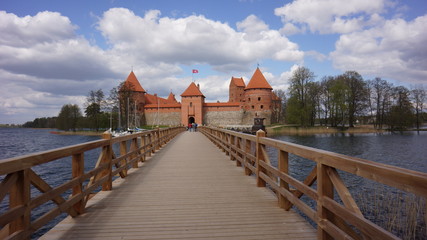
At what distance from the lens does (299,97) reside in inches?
1683

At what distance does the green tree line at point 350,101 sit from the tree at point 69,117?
141 ft

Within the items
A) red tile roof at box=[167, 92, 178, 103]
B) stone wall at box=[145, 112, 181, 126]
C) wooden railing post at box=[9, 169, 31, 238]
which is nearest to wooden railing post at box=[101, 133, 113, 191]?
wooden railing post at box=[9, 169, 31, 238]

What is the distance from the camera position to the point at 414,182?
1.49 m

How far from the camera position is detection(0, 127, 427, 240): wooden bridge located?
206 cm

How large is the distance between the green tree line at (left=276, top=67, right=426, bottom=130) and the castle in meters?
12.9

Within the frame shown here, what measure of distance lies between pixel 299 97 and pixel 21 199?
43377 mm

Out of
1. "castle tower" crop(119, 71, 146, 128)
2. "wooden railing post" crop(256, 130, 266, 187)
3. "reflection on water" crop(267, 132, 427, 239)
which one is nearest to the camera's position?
"wooden railing post" crop(256, 130, 266, 187)

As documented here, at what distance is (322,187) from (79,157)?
2.80 meters

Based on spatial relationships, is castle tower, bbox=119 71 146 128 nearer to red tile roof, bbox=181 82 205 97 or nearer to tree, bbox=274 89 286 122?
red tile roof, bbox=181 82 205 97

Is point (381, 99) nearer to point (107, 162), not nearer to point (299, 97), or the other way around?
point (299, 97)

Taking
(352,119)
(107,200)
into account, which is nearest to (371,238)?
(107,200)

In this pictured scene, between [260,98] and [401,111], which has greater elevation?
[260,98]

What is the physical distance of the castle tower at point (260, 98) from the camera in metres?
56.2

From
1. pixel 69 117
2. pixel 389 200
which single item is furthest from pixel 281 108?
pixel 389 200
